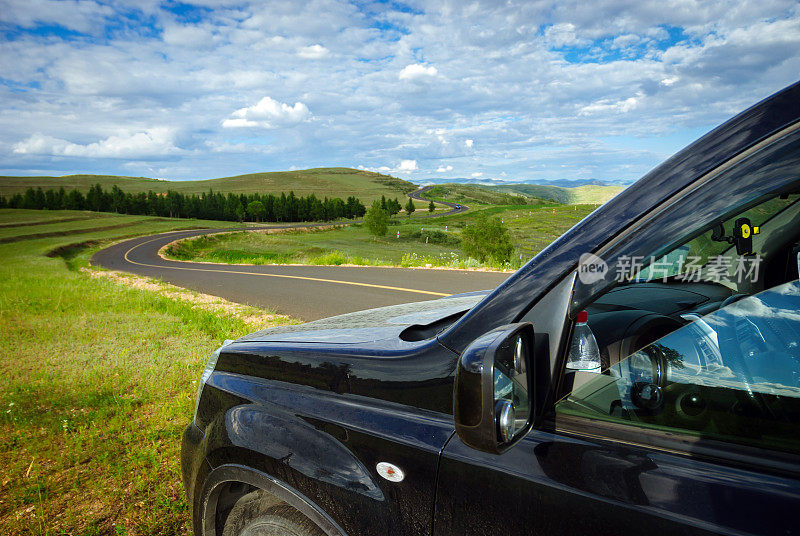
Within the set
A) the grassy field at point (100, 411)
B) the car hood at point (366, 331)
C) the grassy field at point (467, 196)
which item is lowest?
the grassy field at point (100, 411)

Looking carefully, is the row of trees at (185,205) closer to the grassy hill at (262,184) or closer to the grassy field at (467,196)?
the grassy hill at (262,184)

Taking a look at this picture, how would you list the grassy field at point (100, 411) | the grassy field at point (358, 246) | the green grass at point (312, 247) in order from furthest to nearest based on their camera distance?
the green grass at point (312, 247), the grassy field at point (358, 246), the grassy field at point (100, 411)

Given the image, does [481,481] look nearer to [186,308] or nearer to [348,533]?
[348,533]

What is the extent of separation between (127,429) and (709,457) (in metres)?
4.51

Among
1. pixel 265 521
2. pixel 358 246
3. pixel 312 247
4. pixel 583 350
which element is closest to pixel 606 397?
pixel 583 350

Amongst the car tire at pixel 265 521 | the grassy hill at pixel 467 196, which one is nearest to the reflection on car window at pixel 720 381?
the car tire at pixel 265 521

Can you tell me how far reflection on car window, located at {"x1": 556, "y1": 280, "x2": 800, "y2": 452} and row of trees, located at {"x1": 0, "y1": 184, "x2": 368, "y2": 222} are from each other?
10549 centimetres

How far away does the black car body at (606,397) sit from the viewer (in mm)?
947

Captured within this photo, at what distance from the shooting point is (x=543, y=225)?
44875mm

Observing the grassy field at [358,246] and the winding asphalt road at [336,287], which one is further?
the grassy field at [358,246]

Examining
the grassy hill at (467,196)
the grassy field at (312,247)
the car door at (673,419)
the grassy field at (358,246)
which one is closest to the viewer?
the car door at (673,419)

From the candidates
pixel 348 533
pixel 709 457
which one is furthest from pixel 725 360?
pixel 348 533

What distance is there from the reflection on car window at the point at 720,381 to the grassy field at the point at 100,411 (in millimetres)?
2888

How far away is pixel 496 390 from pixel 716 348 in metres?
0.54
